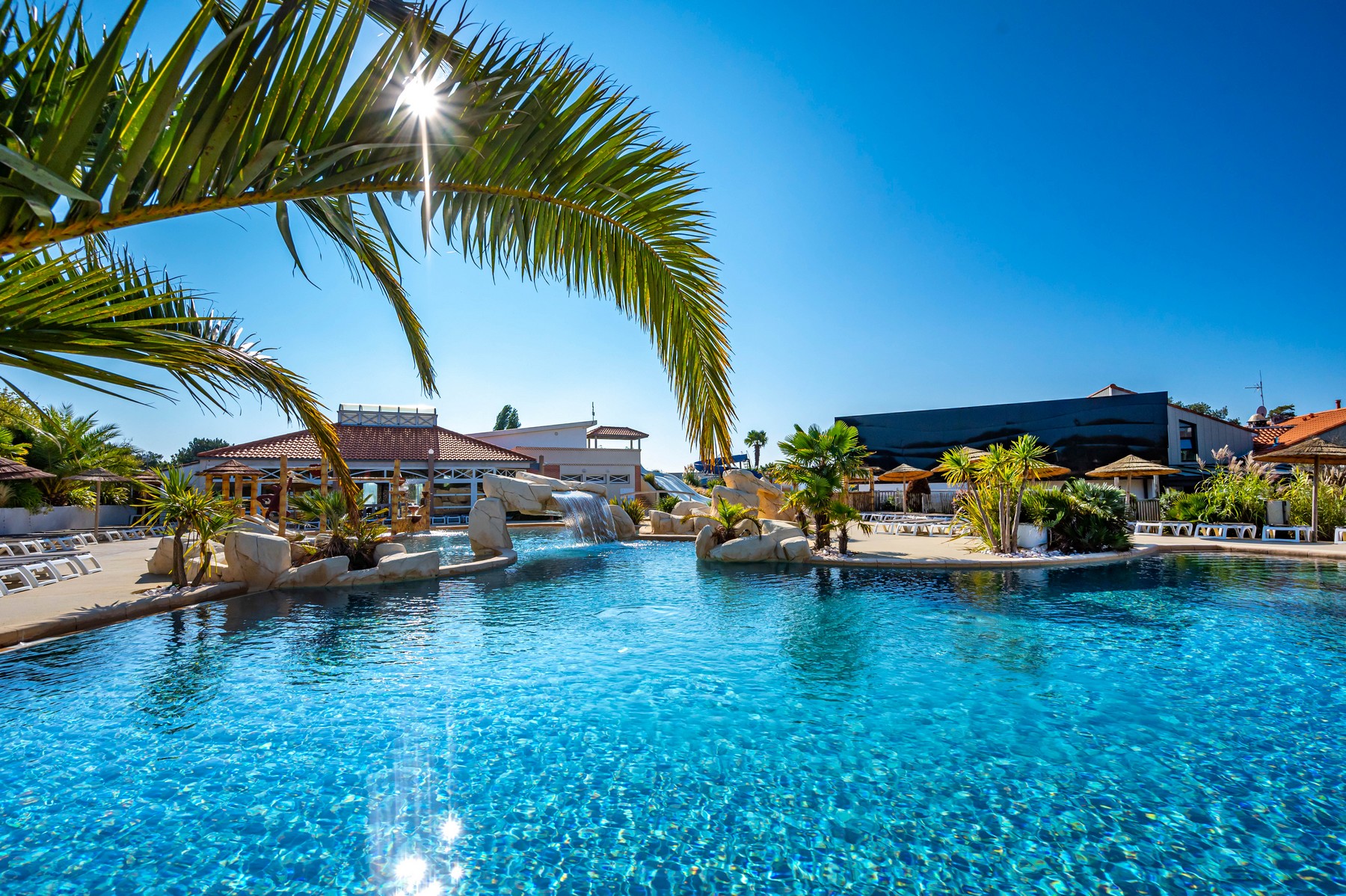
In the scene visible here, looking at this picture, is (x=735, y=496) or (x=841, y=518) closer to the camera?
(x=841, y=518)

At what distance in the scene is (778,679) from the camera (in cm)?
630

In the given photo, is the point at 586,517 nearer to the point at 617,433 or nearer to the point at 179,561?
the point at 179,561

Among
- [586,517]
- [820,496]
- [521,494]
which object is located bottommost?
[586,517]

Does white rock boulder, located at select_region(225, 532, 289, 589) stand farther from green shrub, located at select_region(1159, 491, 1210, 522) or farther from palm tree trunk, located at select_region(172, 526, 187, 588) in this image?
green shrub, located at select_region(1159, 491, 1210, 522)

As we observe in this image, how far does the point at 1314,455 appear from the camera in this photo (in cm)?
1469

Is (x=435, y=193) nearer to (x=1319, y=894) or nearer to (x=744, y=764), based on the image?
(x=744, y=764)

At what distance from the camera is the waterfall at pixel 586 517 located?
19.3 m

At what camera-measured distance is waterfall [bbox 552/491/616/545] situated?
19.3m

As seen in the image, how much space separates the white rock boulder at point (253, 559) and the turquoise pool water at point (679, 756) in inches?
73.8

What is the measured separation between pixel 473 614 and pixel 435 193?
8.27 meters

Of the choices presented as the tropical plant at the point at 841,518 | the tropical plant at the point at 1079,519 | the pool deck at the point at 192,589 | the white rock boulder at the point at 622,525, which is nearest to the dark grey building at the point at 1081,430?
the pool deck at the point at 192,589

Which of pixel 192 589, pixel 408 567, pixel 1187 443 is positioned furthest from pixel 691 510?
pixel 1187 443

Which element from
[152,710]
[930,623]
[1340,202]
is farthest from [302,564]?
[1340,202]

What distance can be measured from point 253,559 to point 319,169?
36.6 ft
